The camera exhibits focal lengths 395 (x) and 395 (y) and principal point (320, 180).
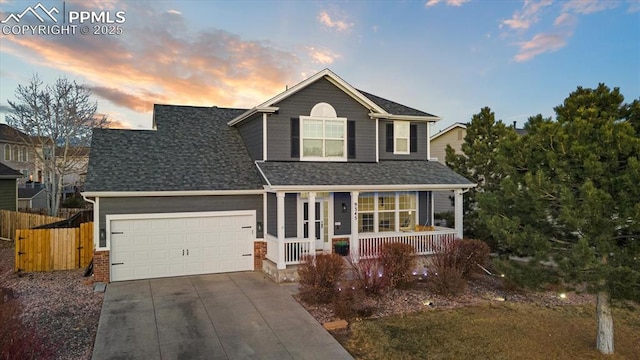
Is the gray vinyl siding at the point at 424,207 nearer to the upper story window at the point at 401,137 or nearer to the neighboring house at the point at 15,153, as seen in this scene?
the upper story window at the point at 401,137

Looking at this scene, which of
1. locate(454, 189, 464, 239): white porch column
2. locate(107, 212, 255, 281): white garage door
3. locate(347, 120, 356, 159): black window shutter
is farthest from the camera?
locate(347, 120, 356, 159): black window shutter

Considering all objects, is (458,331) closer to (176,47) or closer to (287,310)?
(287,310)

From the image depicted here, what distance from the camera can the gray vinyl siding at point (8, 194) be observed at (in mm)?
23016

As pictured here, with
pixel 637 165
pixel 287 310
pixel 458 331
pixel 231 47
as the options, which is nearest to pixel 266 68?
pixel 231 47

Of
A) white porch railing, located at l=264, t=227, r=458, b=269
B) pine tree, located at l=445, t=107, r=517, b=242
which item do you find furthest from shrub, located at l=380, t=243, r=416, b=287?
pine tree, located at l=445, t=107, r=517, b=242

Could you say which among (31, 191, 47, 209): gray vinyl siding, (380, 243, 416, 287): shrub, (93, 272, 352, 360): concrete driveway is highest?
(31, 191, 47, 209): gray vinyl siding

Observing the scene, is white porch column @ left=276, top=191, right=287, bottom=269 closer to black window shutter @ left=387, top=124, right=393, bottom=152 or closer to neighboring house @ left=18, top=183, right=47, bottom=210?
black window shutter @ left=387, top=124, right=393, bottom=152

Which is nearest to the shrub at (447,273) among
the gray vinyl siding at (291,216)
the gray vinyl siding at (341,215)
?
the gray vinyl siding at (341,215)

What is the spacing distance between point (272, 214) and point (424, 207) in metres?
6.38

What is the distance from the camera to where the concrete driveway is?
713 centimetres

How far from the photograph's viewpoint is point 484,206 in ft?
26.2

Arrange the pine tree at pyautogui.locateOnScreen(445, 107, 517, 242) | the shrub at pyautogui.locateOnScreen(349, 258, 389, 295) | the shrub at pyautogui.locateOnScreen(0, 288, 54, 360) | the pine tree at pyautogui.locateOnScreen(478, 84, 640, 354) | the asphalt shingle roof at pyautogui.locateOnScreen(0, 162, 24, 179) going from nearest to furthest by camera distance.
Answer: the shrub at pyautogui.locateOnScreen(0, 288, 54, 360) → the pine tree at pyautogui.locateOnScreen(478, 84, 640, 354) → the shrub at pyautogui.locateOnScreen(349, 258, 389, 295) → the pine tree at pyautogui.locateOnScreen(445, 107, 517, 242) → the asphalt shingle roof at pyautogui.locateOnScreen(0, 162, 24, 179)

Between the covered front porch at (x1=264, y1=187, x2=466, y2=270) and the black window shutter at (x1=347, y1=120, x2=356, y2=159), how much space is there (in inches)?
59.4

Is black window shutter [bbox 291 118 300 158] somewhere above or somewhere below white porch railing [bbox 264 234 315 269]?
above
